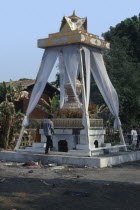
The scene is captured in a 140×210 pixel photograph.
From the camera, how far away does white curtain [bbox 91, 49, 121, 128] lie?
45.4 ft

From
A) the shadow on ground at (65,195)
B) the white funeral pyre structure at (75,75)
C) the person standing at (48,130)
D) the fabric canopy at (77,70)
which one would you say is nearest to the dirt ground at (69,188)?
the shadow on ground at (65,195)

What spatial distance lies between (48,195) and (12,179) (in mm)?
2431

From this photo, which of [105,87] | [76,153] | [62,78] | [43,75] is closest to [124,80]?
[62,78]

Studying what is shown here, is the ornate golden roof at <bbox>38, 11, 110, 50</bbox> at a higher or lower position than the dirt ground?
higher

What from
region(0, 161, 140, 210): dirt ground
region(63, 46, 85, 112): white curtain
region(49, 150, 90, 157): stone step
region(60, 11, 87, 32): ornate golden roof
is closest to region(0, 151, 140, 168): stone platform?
region(49, 150, 90, 157): stone step

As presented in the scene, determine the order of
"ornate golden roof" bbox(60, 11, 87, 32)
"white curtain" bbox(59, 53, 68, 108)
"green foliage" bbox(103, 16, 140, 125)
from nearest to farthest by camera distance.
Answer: "ornate golden roof" bbox(60, 11, 87, 32) < "white curtain" bbox(59, 53, 68, 108) < "green foliage" bbox(103, 16, 140, 125)

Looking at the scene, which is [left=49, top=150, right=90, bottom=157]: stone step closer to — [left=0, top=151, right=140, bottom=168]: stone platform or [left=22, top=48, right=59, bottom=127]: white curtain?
[left=0, top=151, right=140, bottom=168]: stone platform

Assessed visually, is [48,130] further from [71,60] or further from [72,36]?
[72,36]

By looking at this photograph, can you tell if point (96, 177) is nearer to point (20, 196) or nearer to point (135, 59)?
point (20, 196)

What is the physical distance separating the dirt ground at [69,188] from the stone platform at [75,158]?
38cm

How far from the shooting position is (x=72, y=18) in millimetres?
14383

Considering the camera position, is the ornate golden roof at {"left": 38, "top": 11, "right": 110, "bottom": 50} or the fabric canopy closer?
the ornate golden roof at {"left": 38, "top": 11, "right": 110, "bottom": 50}

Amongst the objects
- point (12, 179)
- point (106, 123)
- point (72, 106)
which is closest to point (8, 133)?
point (72, 106)

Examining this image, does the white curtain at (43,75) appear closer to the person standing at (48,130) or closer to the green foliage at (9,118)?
the person standing at (48,130)
